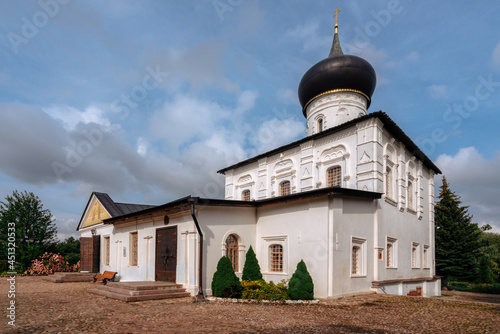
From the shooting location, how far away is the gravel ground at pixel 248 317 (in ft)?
24.2

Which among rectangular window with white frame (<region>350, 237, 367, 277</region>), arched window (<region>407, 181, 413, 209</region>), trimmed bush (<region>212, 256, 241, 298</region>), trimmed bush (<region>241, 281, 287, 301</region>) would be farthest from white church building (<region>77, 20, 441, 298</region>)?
trimmed bush (<region>241, 281, 287, 301</region>)

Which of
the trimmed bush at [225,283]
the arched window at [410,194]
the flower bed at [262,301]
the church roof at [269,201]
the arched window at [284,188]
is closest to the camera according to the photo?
the flower bed at [262,301]

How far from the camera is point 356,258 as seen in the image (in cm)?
1352

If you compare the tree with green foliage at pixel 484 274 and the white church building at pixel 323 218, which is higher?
the white church building at pixel 323 218

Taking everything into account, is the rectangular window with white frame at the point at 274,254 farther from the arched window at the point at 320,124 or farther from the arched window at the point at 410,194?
the arched window at the point at 320,124

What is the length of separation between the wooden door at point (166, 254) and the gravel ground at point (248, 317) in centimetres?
254

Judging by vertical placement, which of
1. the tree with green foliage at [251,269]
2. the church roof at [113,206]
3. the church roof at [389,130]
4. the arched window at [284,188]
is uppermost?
the church roof at [389,130]

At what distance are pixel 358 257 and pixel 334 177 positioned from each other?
4.58 metres

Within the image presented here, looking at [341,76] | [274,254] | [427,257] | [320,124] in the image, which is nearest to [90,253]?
[274,254]

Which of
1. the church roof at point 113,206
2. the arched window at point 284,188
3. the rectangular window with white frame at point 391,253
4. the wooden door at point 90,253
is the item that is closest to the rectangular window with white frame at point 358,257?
the rectangular window with white frame at point 391,253

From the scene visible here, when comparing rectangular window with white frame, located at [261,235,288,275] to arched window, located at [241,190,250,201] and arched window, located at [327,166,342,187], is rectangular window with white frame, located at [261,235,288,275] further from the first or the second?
arched window, located at [241,190,250,201]

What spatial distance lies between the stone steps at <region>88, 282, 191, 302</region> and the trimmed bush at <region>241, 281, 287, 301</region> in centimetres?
214

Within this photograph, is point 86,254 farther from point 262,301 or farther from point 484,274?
point 484,274

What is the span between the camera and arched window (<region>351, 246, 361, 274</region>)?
13.4 meters
